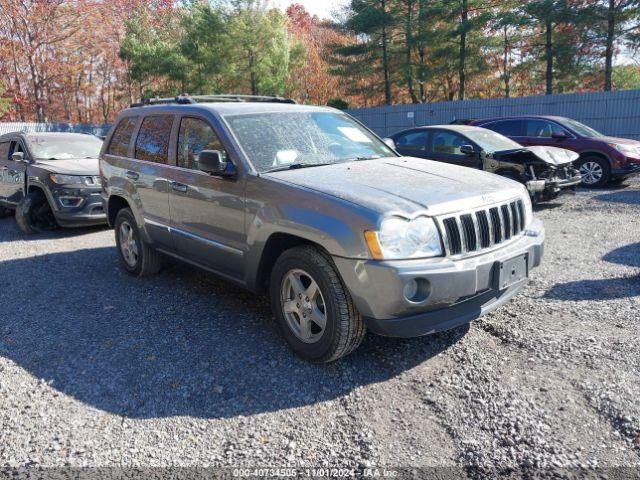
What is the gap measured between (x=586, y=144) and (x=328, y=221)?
9906 mm

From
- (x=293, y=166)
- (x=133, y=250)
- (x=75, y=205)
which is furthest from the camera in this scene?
(x=75, y=205)

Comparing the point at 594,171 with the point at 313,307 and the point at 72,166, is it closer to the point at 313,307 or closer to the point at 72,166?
the point at 313,307

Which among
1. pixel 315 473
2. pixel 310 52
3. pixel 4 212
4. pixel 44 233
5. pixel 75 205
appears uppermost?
pixel 310 52

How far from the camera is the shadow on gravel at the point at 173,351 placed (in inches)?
126

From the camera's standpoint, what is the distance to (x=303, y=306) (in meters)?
3.48

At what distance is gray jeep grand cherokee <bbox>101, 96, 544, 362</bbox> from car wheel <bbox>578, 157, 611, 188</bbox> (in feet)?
27.1

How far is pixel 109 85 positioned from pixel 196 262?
4289 centimetres

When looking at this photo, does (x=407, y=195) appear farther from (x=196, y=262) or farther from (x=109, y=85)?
(x=109, y=85)

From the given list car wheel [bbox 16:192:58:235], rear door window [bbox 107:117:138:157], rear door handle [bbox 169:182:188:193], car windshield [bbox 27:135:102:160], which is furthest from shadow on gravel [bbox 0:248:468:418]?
car windshield [bbox 27:135:102:160]

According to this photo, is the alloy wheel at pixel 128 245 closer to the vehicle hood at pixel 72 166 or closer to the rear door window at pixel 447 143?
the vehicle hood at pixel 72 166

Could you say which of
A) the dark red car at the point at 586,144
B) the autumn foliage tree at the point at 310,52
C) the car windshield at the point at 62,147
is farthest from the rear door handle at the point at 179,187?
the autumn foliage tree at the point at 310,52

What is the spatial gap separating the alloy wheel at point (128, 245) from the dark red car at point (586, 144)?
901cm

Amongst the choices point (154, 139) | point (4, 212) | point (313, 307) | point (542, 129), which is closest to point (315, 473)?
point (313, 307)

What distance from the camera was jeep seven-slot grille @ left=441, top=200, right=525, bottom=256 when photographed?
3.15m
